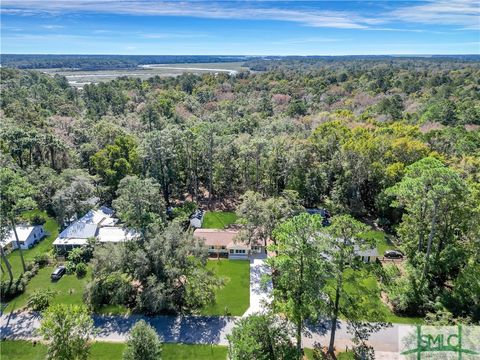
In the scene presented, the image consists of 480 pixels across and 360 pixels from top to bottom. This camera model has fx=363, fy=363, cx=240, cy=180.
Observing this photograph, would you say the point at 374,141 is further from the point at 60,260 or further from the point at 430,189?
the point at 60,260

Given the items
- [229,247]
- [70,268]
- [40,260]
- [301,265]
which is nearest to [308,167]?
[229,247]

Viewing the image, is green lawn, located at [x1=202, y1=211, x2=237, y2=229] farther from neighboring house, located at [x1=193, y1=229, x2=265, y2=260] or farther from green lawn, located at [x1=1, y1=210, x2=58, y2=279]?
green lawn, located at [x1=1, y1=210, x2=58, y2=279]

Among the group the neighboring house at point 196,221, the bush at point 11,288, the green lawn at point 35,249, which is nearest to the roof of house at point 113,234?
the green lawn at point 35,249

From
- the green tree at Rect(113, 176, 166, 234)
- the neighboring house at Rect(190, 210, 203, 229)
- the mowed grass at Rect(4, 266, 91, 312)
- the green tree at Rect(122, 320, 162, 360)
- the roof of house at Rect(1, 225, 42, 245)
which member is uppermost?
the green tree at Rect(113, 176, 166, 234)

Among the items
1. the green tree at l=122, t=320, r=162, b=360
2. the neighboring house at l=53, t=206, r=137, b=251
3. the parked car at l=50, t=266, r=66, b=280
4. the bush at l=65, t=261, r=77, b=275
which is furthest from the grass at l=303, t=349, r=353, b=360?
the parked car at l=50, t=266, r=66, b=280

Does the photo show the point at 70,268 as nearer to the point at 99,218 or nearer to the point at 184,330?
the point at 99,218

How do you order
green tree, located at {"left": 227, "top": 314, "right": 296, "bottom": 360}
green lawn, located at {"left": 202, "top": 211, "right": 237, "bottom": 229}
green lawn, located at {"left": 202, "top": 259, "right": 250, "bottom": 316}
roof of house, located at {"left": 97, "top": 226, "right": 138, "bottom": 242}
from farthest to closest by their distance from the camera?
green lawn, located at {"left": 202, "top": 211, "right": 237, "bottom": 229}
roof of house, located at {"left": 97, "top": 226, "right": 138, "bottom": 242}
green lawn, located at {"left": 202, "top": 259, "right": 250, "bottom": 316}
green tree, located at {"left": 227, "top": 314, "right": 296, "bottom": 360}
